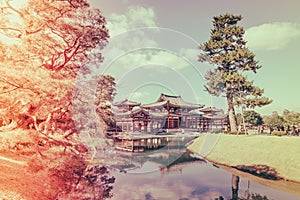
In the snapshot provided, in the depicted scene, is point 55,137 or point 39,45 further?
point 55,137

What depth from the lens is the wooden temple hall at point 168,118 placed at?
22.5 meters

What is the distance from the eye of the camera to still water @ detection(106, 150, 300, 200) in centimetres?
766

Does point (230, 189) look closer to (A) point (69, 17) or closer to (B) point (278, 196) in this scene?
(B) point (278, 196)

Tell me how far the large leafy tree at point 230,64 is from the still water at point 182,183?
317 inches

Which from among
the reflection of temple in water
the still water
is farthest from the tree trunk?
the still water

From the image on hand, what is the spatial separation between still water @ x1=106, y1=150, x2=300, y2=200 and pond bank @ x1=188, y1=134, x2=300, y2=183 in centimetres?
83

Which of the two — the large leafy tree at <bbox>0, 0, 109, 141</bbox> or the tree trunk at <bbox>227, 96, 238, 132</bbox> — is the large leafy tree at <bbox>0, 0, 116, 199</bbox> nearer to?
the large leafy tree at <bbox>0, 0, 109, 141</bbox>

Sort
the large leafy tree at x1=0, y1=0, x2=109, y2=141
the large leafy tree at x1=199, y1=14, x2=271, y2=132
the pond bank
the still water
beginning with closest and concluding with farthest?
1. the large leafy tree at x1=0, y1=0, x2=109, y2=141
2. the still water
3. the pond bank
4. the large leafy tree at x1=199, y1=14, x2=271, y2=132

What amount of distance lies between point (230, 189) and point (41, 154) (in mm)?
7719

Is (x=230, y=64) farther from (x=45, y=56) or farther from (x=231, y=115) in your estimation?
(x=45, y=56)

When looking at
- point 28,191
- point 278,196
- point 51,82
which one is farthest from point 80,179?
point 278,196

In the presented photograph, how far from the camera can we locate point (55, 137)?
9164 mm

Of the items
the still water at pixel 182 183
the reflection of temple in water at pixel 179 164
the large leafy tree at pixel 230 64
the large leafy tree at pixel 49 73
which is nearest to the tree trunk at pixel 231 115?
the large leafy tree at pixel 230 64

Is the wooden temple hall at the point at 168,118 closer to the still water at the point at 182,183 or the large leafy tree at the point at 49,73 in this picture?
the still water at the point at 182,183
